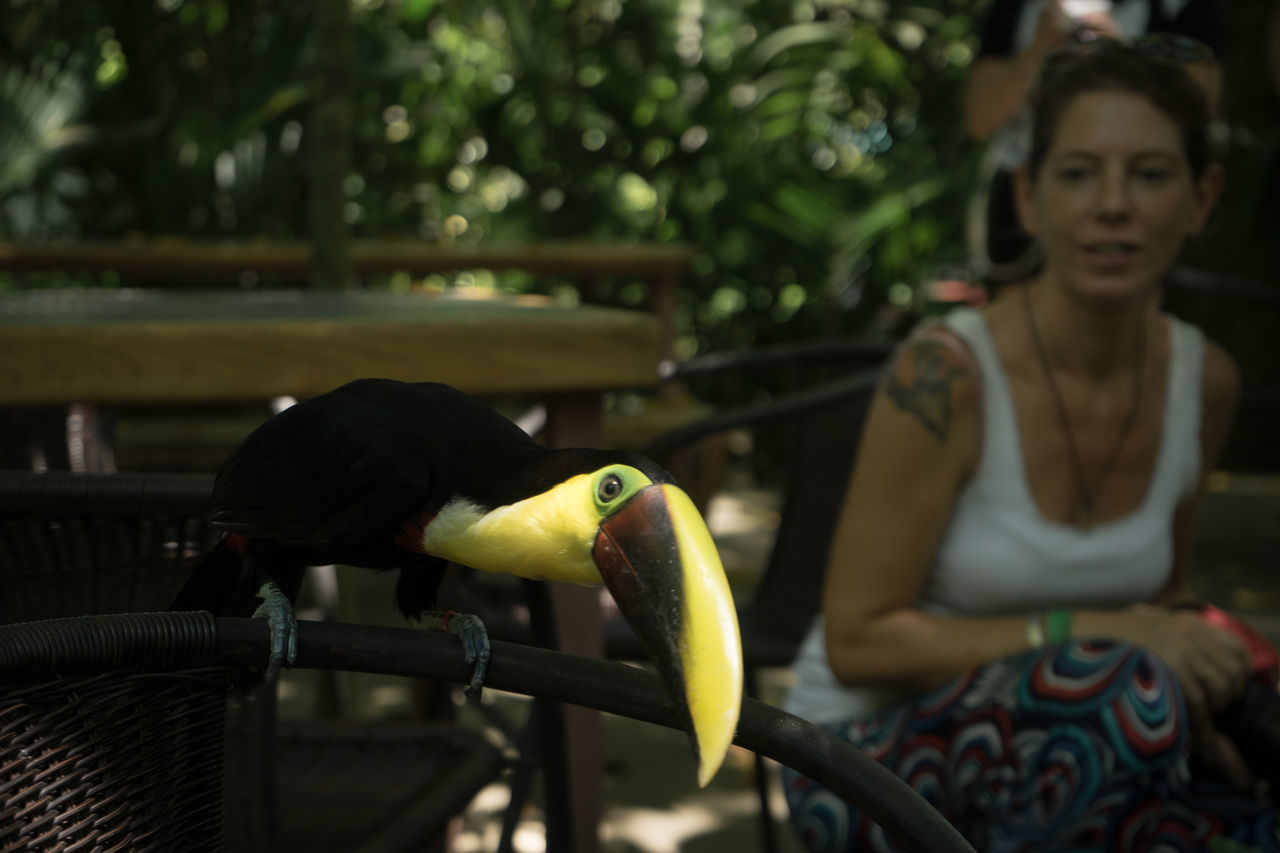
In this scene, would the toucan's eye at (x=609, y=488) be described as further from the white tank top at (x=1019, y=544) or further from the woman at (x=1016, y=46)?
the woman at (x=1016, y=46)

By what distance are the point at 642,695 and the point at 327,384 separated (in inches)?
35.4

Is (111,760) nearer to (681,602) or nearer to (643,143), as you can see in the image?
(681,602)

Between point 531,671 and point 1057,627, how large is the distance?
1025mm

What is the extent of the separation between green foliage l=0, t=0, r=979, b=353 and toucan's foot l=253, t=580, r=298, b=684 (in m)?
4.68

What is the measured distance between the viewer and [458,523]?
90 centimetres

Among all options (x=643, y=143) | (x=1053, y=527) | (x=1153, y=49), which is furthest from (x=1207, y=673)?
(x=643, y=143)

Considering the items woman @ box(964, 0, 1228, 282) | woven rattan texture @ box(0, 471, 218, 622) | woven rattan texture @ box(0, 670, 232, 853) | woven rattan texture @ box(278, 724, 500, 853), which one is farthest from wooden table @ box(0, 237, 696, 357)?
woven rattan texture @ box(0, 670, 232, 853)

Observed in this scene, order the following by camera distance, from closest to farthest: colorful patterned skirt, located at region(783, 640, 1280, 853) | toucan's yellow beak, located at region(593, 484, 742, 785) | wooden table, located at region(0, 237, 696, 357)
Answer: toucan's yellow beak, located at region(593, 484, 742, 785) < colorful patterned skirt, located at region(783, 640, 1280, 853) < wooden table, located at region(0, 237, 696, 357)

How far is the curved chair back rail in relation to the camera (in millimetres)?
766

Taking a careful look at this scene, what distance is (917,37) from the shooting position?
6355mm

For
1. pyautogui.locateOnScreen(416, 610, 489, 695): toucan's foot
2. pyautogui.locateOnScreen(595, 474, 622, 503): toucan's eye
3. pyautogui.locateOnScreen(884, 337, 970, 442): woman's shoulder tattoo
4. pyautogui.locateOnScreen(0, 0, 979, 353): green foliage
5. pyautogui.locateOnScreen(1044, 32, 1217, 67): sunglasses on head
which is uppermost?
pyautogui.locateOnScreen(1044, 32, 1217, 67): sunglasses on head

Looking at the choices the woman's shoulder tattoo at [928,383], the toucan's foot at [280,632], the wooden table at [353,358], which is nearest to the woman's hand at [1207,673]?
the woman's shoulder tattoo at [928,383]

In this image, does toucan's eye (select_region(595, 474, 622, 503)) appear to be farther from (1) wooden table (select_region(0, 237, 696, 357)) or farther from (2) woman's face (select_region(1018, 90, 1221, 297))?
(1) wooden table (select_region(0, 237, 696, 357))

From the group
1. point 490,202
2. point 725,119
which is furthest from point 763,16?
point 490,202
